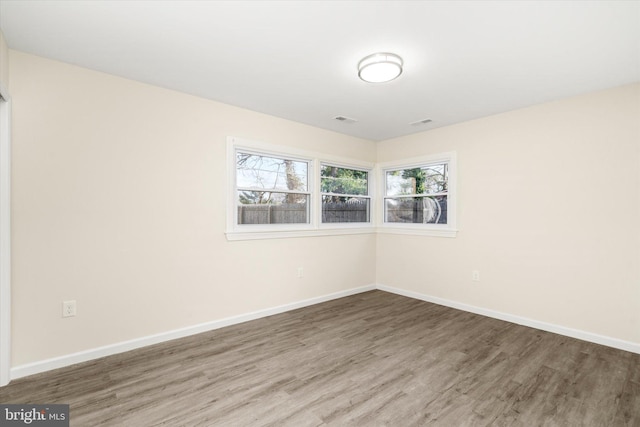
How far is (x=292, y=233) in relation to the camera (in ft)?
13.0

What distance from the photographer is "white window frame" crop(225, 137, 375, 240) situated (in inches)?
134

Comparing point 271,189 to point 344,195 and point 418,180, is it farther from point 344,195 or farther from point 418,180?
point 418,180

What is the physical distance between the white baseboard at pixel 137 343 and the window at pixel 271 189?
113 cm

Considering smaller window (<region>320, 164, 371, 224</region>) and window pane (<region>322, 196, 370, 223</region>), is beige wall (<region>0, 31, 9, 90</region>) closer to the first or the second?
smaller window (<region>320, 164, 371, 224</region>)

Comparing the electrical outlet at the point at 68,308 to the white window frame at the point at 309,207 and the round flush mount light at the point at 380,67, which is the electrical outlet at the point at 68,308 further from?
the round flush mount light at the point at 380,67

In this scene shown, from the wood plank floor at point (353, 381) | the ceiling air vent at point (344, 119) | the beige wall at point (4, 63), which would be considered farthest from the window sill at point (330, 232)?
the beige wall at point (4, 63)

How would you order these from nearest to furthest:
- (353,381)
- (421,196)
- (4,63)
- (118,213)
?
(4,63) → (353,381) → (118,213) → (421,196)

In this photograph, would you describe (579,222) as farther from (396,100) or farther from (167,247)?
(167,247)

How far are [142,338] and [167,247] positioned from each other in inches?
34.6

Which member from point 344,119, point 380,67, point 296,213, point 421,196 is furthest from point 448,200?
point 380,67

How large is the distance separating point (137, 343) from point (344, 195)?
3279 millimetres

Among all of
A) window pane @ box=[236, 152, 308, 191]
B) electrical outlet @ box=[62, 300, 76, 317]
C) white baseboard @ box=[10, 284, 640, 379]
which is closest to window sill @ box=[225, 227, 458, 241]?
window pane @ box=[236, 152, 308, 191]

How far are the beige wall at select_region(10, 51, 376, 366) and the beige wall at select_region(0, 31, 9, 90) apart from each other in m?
0.05

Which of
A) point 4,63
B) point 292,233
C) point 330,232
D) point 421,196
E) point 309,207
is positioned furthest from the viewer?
point 421,196
